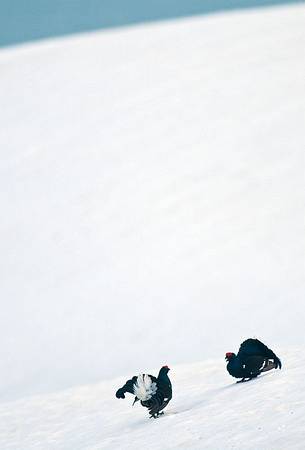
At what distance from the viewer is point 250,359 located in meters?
10.3

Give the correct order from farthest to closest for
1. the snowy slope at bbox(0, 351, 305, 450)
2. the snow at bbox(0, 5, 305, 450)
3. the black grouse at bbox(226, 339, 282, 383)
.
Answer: the snow at bbox(0, 5, 305, 450), the black grouse at bbox(226, 339, 282, 383), the snowy slope at bbox(0, 351, 305, 450)

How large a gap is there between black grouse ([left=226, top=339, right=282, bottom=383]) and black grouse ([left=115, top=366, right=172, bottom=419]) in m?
0.84

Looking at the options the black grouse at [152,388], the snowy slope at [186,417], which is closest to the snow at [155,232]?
the snowy slope at [186,417]

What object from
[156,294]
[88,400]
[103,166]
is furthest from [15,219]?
[88,400]

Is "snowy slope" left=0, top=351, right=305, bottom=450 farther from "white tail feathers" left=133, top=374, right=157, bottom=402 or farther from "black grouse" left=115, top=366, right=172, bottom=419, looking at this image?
"white tail feathers" left=133, top=374, right=157, bottom=402

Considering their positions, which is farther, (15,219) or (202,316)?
(15,219)

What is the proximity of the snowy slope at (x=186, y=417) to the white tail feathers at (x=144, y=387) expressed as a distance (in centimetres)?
33

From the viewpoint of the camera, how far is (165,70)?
40.0 meters

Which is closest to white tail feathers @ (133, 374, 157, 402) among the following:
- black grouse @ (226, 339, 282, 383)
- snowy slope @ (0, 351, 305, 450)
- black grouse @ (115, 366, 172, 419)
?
black grouse @ (115, 366, 172, 419)

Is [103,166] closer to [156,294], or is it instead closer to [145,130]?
[145,130]

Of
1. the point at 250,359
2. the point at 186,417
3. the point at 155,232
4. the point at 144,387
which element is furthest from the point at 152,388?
the point at 155,232

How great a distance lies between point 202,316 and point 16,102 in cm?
1976

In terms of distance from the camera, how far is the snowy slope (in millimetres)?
7816

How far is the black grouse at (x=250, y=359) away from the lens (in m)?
10.3
